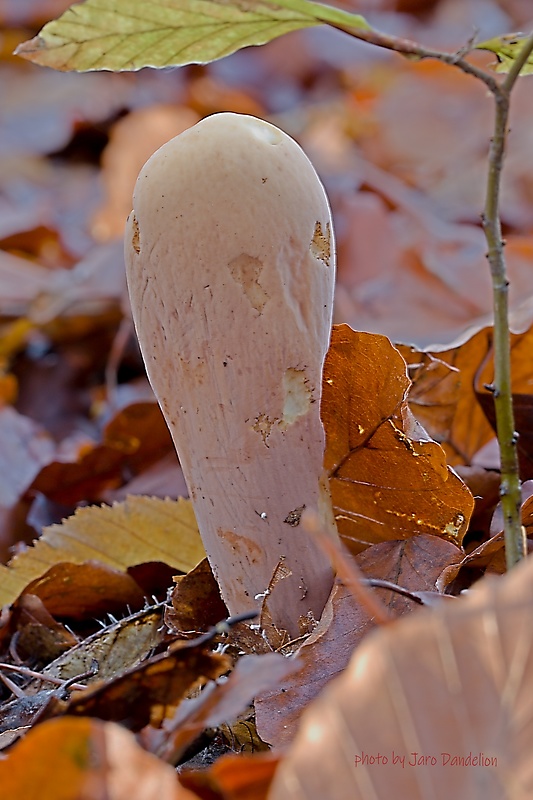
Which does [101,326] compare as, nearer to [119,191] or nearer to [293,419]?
[119,191]

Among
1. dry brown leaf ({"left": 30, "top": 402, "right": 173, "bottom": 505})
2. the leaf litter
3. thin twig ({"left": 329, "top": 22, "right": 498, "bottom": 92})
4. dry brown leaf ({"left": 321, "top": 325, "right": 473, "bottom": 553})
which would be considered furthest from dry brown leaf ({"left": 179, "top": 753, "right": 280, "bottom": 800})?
dry brown leaf ({"left": 30, "top": 402, "right": 173, "bottom": 505})

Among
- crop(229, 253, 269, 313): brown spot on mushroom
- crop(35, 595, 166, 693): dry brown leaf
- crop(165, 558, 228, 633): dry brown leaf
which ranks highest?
crop(229, 253, 269, 313): brown spot on mushroom

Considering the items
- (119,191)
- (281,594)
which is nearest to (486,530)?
(281,594)

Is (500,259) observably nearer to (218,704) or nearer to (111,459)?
(218,704)

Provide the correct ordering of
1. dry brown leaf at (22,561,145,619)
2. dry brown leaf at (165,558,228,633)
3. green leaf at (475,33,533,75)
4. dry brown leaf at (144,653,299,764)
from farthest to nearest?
dry brown leaf at (22,561,145,619)
dry brown leaf at (165,558,228,633)
green leaf at (475,33,533,75)
dry brown leaf at (144,653,299,764)

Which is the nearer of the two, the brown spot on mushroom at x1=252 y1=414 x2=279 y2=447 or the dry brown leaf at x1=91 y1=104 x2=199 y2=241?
the brown spot on mushroom at x1=252 y1=414 x2=279 y2=447

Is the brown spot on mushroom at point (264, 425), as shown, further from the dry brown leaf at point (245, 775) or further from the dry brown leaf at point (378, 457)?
the dry brown leaf at point (245, 775)

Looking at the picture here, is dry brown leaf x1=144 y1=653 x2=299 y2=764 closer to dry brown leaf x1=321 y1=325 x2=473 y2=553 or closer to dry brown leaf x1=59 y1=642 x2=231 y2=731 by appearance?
dry brown leaf x1=59 y1=642 x2=231 y2=731

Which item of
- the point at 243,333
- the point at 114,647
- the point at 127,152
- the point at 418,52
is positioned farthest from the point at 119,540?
the point at 127,152

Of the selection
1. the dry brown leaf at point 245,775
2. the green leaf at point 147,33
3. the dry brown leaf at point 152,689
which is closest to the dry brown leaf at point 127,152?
the green leaf at point 147,33
